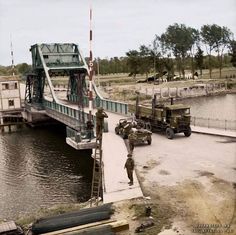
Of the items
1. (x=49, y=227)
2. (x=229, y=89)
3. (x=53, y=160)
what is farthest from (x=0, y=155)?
(x=229, y=89)

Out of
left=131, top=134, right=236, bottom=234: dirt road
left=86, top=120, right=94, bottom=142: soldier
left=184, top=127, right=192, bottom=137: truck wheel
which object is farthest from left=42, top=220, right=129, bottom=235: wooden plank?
left=184, top=127, right=192, bottom=137: truck wheel

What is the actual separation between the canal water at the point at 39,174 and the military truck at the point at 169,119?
16.5 feet

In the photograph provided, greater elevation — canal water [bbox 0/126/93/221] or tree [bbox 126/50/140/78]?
tree [bbox 126/50/140/78]

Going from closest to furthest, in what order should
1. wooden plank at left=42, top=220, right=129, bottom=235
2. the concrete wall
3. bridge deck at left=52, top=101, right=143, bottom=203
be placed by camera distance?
1. wooden plank at left=42, top=220, right=129, bottom=235
2. bridge deck at left=52, top=101, right=143, bottom=203
3. the concrete wall

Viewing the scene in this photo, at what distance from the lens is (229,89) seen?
73.7 metres

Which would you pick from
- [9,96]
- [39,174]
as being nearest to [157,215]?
[39,174]

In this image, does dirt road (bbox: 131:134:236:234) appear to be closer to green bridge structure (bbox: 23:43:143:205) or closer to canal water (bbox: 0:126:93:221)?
green bridge structure (bbox: 23:43:143:205)

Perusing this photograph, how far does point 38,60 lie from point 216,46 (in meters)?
60.5

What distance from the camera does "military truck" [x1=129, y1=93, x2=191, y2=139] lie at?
25062 mm

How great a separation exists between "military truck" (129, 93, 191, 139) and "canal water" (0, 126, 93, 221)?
5.02 metres

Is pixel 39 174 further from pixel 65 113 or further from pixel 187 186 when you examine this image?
pixel 187 186

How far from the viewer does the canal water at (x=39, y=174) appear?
19953mm

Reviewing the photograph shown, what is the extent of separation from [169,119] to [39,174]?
891 centimetres

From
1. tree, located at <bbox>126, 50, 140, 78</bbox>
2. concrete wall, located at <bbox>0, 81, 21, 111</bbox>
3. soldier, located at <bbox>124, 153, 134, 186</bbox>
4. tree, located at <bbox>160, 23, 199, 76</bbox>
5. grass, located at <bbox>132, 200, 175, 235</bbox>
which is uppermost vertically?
tree, located at <bbox>160, 23, 199, 76</bbox>
